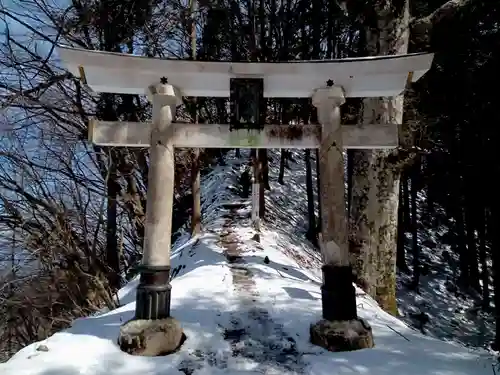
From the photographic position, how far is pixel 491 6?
33.6 ft

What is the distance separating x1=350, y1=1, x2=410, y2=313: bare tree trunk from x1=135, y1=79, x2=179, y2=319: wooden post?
3.22 meters

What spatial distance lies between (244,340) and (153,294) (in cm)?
99

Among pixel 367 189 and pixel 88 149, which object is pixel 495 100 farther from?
pixel 88 149

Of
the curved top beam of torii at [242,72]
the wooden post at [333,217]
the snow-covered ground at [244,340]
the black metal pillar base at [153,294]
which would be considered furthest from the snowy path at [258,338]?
the curved top beam of torii at [242,72]

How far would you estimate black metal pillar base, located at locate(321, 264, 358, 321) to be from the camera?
420cm

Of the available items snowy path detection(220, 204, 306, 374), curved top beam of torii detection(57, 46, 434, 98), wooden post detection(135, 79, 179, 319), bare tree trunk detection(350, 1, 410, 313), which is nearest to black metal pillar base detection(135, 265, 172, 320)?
wooden post detection(135, 79, 179, 319)

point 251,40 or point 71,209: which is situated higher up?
point 251,40

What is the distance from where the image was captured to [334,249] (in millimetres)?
4398

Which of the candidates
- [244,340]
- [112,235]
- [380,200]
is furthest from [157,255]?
[112,235]

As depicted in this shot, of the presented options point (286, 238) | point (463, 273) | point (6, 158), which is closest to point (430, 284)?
point (463, 273)

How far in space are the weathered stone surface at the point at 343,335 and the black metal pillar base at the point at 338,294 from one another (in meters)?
0.08

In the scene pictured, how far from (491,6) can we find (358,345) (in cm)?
970

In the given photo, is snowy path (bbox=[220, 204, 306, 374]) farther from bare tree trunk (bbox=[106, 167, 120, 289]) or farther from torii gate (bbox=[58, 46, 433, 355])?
bare tree trunk (bbox=[106, 167, 120, 289])

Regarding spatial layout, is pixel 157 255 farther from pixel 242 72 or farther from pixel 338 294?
pixel 242 72
